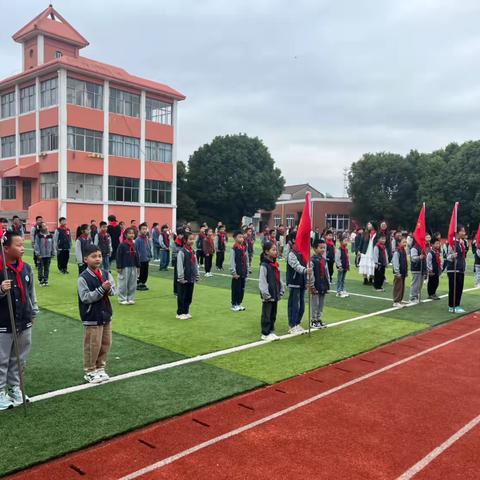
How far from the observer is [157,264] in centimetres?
2075

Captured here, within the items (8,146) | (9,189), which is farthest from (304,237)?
(8,146)

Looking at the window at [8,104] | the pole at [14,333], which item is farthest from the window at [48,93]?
the pole at [14,333]

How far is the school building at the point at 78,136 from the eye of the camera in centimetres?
3806

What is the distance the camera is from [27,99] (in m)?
41.4

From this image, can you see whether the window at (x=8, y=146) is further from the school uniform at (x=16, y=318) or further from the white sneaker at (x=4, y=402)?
the white sneaker at (x=4, y=402)

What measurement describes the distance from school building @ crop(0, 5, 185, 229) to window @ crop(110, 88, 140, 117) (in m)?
0.09

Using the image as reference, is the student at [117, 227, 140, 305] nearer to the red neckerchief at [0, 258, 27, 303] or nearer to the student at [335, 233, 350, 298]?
the student at [335, 233, 350, 298]

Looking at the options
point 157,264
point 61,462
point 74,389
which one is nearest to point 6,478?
point 61,462

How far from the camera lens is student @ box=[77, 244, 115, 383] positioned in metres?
6.11

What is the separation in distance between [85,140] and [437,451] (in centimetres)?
3862

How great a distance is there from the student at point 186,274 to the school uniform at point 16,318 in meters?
4.56

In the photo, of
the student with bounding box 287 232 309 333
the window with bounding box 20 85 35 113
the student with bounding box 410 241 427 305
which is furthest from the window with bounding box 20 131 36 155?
the student with bounding box 287 232 309 333

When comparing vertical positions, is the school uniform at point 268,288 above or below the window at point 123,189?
below

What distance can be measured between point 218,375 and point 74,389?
6.20 ft
